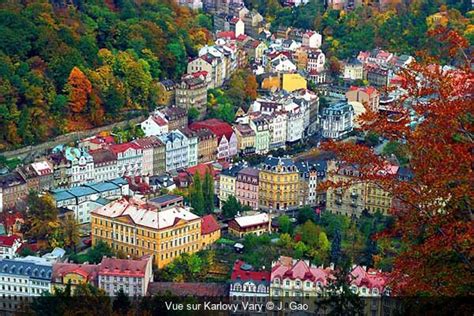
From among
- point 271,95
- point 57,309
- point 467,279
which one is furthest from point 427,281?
point 271,95

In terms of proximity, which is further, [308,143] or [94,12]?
[94,12]

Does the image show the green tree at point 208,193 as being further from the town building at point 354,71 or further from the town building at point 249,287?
the town building at point 354,71

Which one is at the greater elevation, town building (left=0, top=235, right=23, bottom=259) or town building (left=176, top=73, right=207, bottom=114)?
town building (left=0, top=235, right=23, bottom=259)

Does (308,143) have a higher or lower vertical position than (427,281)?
lower

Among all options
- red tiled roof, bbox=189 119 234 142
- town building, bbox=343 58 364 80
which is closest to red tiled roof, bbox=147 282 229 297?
red tiled roof, bbox=189 119 234 142

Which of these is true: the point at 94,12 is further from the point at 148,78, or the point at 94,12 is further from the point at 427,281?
the point at 427,281

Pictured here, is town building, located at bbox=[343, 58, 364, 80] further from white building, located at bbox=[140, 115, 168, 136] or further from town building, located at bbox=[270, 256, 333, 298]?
town building, located at bbox=[270, 256, 333, 298]

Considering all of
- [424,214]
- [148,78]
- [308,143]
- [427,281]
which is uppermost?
[424,214]

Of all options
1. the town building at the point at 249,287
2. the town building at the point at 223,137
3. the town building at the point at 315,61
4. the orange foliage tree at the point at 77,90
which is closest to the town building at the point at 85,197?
the orange foliage tree at the point at 77,90
